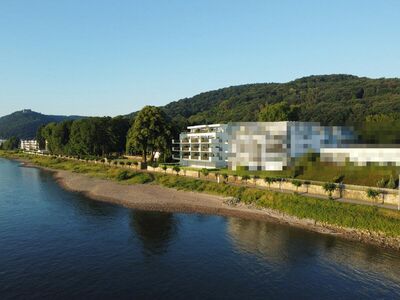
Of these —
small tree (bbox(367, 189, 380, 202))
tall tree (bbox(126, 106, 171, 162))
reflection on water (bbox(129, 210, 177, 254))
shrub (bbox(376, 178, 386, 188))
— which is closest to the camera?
reflection on water (bbox(129, 210, 177, 254))

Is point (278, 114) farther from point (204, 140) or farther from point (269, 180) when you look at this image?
point (269, 180)

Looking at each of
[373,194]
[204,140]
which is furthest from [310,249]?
[204,140]

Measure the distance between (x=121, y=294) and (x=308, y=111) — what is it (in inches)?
6284

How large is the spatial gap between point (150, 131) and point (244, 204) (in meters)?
54.0

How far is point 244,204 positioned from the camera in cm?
6319

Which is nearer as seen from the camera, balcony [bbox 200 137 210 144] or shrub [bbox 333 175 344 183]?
shrub [bbox 333 175 344 183]

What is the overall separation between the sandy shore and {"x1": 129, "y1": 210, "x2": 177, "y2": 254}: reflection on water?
434 cm

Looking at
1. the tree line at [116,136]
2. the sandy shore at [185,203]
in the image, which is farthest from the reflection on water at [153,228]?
the tree line at [116,136]

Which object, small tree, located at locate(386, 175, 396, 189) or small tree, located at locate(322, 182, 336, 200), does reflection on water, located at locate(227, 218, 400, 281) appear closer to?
small tree, located at locate(322, 182, 336, 200)

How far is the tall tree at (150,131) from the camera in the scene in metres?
109

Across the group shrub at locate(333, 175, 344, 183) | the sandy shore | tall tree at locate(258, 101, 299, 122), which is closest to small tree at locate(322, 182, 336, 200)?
shrub at locate(333, 175, 344, 183)

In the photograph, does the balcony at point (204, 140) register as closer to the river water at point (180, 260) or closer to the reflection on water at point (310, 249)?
the river water at point (180, 260)

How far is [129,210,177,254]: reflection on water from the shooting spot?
44.5m

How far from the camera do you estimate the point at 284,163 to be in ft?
252
